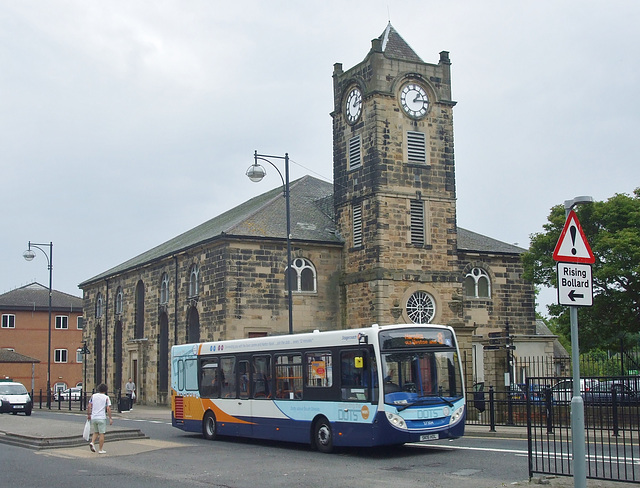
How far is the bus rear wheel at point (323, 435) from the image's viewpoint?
1770 cm

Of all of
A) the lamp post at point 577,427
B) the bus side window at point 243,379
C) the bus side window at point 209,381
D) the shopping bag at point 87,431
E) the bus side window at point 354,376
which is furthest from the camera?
the bus side window at point 209,381

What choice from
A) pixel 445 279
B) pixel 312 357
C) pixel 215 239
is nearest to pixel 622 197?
pixel 445 279

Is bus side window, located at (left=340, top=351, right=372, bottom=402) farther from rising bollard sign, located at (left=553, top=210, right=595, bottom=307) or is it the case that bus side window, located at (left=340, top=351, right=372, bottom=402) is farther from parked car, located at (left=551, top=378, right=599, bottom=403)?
rising bollard sign, located at (left=553, top=210, right=595, bottom=307)

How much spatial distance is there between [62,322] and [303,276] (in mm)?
47427

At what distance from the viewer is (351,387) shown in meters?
17.1

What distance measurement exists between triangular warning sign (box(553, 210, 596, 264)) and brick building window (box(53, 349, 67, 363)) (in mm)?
72804

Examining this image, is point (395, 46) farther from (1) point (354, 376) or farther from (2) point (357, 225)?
(1) point (354, 376)

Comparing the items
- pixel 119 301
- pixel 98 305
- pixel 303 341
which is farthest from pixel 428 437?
pixel 98 305

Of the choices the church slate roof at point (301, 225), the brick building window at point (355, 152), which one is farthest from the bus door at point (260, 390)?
the brick building window at point (355, 152)

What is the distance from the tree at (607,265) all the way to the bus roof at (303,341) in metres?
15.9

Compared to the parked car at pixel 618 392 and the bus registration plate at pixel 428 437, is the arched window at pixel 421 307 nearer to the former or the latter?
the parked car at pixel 618 392

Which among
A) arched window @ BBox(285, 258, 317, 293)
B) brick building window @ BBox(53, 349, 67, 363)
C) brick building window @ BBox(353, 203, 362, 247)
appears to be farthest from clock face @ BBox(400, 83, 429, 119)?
brick building window @ BBox(53, 349, 67, 363)

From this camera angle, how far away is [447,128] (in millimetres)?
37562

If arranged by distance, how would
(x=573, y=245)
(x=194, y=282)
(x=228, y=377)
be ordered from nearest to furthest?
1. (x=573, y=245)
2. (x=228, y=377)
3. (x=194, y=282)
